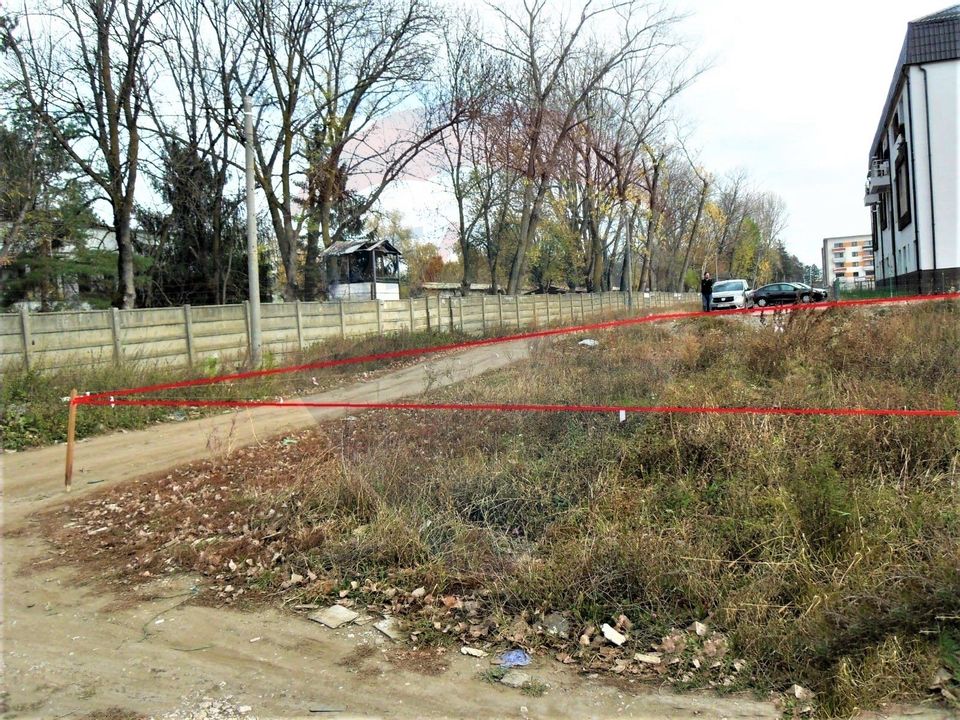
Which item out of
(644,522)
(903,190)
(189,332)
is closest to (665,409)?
(644,522)

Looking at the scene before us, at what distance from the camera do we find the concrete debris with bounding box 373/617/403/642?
4296 mm

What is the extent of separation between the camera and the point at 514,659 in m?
3.98

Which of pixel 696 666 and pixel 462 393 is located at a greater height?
pixel 462 393

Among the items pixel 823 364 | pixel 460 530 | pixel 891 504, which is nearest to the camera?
pixel 891 504

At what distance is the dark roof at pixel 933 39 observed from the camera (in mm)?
25594

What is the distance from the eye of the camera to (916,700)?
330 cm

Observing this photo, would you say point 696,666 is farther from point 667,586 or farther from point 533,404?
point 533,404

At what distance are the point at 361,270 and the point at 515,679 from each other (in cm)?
4161

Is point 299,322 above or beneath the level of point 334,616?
above

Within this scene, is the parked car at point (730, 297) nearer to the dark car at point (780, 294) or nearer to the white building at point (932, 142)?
the dark car at point (780, 294)

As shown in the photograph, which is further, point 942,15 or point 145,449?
point 942,15

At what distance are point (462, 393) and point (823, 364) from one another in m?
4.71

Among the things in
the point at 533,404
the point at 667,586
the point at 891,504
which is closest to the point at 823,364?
the point at 533,404

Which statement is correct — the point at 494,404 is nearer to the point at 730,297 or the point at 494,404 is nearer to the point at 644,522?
the point at 644,522
